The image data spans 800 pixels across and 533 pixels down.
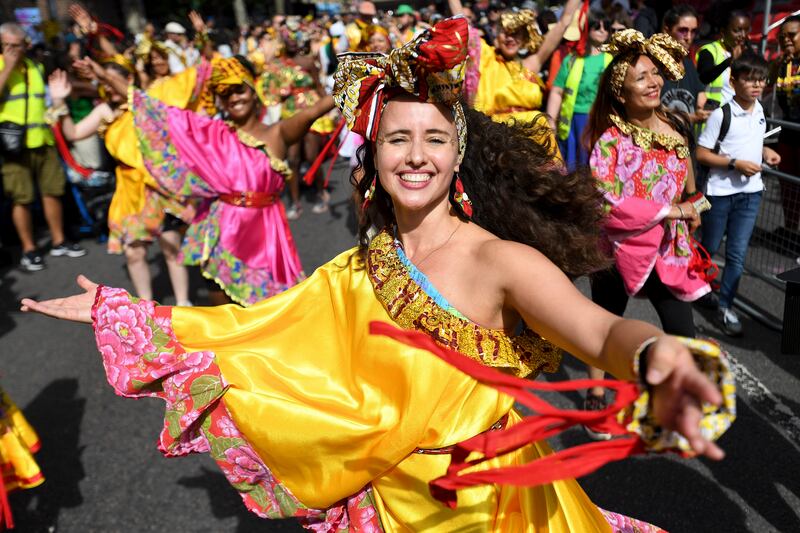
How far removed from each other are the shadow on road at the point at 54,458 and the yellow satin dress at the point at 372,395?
176 cm

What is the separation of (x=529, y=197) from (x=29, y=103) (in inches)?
231

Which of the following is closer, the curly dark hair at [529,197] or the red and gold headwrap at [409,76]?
the red and gold headwrap at [409,76]

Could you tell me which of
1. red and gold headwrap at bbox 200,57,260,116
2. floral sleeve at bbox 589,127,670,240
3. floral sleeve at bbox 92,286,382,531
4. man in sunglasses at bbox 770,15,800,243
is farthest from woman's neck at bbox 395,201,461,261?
man in sunglasses at bbox 770,15,800,243

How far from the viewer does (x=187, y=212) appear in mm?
4844

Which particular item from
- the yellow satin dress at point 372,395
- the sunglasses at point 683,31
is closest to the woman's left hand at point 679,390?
the yellow satin dress at point 372,395

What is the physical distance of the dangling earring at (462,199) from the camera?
1959 mm

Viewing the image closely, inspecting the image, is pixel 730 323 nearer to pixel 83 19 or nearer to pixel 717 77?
pixel 717 77

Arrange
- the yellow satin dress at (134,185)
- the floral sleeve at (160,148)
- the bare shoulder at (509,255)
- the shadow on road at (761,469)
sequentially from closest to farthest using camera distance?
1. the bare shoulder at (509,255)
2. the shadow on road at (761,469)
3. the floral sleeve at (160,148)
4. the yellow satin dress at (134,185)

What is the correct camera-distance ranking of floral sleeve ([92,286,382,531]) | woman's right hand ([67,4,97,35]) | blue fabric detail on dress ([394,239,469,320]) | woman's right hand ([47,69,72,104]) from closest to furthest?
1. blue fabric detail on dress ([394,239,469,320])
2. floral sleeve ([92,286,382,531])
3. woman's right hand ([47,69,72,104])
4. woman's right hand ([67,4,97,35])

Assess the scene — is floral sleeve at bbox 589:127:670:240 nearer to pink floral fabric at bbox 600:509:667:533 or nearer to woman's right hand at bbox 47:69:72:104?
pink floral fabric at bbox 600:509:667:533

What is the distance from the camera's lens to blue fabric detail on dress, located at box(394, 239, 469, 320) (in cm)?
179

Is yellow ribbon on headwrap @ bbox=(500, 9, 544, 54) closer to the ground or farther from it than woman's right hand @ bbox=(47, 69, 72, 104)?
farther from it

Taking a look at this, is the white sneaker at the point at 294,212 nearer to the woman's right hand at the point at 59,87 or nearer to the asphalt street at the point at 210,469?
the woman's right hand at the point at 59,87

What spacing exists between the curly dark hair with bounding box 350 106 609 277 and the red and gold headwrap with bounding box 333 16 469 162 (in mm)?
130
